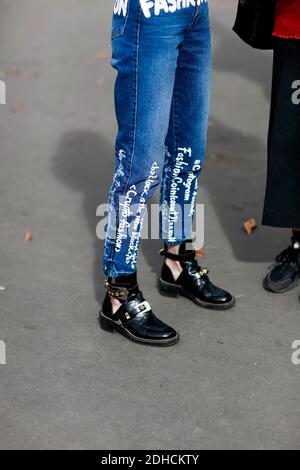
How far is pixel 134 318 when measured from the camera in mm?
3756

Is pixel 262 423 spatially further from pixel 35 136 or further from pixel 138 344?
pixel 35 136

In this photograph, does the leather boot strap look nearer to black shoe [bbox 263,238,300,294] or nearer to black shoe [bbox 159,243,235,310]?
black shoe [bbox 159,243,235,310]

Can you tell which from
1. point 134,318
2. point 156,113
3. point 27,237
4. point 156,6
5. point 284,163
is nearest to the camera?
point 156,6

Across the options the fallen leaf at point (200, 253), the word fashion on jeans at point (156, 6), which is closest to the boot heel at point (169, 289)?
the fallen leaf at point (200, 253)

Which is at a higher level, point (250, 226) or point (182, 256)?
point (182, 256)

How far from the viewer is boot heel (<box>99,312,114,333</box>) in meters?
3.83

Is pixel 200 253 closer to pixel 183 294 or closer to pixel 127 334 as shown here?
pixel 183 294

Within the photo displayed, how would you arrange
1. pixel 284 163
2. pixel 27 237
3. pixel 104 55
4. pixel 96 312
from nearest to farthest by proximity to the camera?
pixel 96 312
pixel 284 163
pixel 27 237
pixel 104 55

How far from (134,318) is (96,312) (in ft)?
1.05

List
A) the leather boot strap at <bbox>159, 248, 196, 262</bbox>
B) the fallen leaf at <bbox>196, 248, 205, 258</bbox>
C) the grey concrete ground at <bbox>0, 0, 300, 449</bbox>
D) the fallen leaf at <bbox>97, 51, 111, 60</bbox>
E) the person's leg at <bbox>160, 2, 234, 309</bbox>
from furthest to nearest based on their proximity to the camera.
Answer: the fallen leaf at <bbox>97, 51, 111, 60</bbox>, the fallen leaf at <bbox>196, 248, 205, 258</bbox>, the leather boot strap at <bbox>159, 248, 196, 262</bbox>, the person's leg at <bbox>160, 2, 234, 309</bbox>, the grey concrete ground at <bbox>0, 0, 300, 449</bbox>

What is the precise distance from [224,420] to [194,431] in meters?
0.13

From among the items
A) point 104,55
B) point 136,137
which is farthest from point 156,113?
point 104,55

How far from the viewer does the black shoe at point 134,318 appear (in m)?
3.72

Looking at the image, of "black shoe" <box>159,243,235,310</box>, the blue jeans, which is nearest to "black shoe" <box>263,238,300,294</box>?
"black shoe" <box>159,243,235,310</box>
